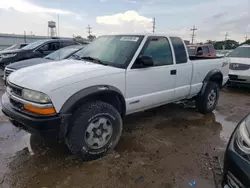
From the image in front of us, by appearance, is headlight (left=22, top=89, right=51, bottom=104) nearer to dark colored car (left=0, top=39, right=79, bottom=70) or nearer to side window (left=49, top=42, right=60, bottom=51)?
dark colored car (left=0, top=39, right=79, bottom=70)

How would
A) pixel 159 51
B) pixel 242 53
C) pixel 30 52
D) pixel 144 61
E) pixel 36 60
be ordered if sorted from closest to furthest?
1. pixel 144 61
2. pixel 159 51
3. pixel 36 60
4. pixel 30 52
5. pixel 242 53

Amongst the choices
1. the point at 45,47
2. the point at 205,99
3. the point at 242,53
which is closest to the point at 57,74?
the point at 205,99

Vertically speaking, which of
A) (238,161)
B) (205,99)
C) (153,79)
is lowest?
(205,99)

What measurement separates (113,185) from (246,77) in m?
7.09

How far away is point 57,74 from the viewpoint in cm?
290

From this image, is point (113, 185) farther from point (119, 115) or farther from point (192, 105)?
point (192, 105)

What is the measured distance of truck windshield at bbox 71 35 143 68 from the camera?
347cm

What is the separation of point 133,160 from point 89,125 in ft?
2.73

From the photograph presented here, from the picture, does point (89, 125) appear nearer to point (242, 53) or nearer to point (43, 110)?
point (43, 110)

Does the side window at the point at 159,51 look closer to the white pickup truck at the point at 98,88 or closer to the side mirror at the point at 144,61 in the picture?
the white pickup truck at the point at 98,88

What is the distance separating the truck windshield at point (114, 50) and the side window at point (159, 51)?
0.72 ft

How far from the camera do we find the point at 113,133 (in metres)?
3.25

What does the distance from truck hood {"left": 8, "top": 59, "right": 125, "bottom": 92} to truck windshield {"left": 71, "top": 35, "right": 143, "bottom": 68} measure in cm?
23

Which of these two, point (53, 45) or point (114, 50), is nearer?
point (114, 50)
